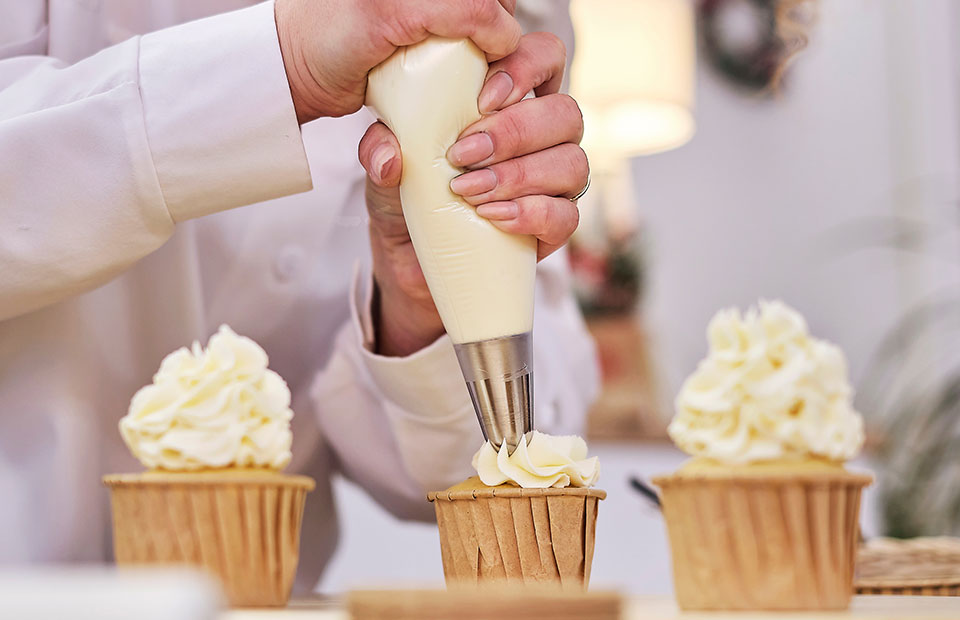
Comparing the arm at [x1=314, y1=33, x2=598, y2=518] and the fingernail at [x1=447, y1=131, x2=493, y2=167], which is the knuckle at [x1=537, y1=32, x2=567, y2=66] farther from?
the fingernail at [x1=447, y1=131, x2=493, y2=167]

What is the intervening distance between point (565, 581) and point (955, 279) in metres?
2.44

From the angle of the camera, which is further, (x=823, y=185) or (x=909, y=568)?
(x=823, y=185)

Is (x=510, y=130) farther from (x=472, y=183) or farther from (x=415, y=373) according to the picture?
(x=415, y=373)

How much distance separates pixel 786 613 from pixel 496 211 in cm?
31

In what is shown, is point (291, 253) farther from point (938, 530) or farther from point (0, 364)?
point (938, 530)

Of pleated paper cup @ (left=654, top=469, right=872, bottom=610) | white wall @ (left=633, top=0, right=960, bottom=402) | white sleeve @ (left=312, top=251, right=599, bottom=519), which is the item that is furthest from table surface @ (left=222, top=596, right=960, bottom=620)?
white wall @ (left=633, top=0, right=960, bottom=402)

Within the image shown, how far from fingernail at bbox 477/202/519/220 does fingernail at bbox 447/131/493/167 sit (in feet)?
0.09

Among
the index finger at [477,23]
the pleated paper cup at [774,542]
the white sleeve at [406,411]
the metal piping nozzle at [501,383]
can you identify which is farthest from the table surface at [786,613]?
the index finger at [477,23]

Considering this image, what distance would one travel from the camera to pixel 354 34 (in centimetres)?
59

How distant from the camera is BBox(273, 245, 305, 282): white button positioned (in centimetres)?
101

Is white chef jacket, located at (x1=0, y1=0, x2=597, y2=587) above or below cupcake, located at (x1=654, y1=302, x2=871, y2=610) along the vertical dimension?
above

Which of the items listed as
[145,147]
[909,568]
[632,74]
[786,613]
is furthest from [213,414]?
[632,74]

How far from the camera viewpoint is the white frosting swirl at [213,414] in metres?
0.67

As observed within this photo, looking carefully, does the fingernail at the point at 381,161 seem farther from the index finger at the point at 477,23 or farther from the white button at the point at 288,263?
the white button at the point at 288,263
